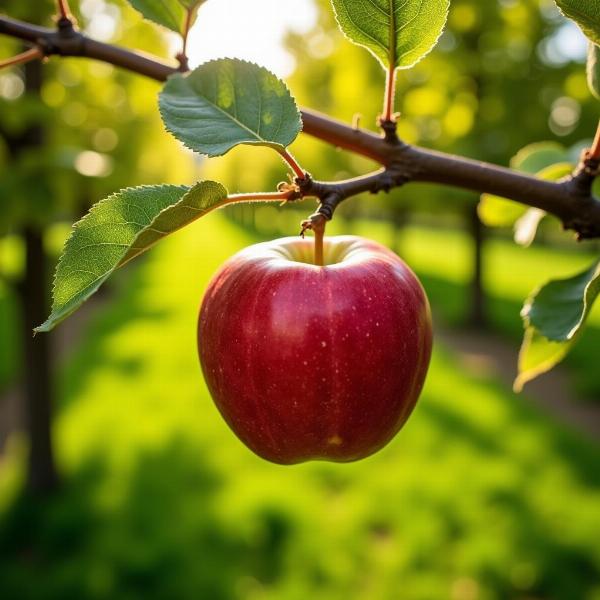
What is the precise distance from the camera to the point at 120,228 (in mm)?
517

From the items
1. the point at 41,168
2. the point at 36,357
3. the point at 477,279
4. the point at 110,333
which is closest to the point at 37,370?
the point at 36,357

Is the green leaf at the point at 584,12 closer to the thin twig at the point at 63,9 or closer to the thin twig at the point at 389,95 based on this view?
the thin twig at the point at 389,95

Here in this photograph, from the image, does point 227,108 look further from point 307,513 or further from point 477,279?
point 477,279

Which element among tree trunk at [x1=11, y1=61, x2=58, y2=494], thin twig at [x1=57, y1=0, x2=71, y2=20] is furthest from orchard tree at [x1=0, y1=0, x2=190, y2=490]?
thin twig at [x1=57, y1=0, x2=71, y2=20]

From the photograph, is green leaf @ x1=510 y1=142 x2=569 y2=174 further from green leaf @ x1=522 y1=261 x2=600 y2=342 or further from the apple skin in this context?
the apple skin

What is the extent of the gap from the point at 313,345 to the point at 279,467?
434 centimetres

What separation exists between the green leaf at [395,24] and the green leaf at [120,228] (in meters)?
0.24

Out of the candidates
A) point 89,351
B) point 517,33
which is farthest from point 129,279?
point 517,33

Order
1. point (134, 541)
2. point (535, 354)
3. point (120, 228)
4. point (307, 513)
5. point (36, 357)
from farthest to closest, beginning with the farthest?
point (36, 357) → point (307, 513) → point (134, 541) → point (535, 354) → point (120, 228)

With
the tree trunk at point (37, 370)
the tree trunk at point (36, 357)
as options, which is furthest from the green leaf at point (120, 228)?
the tree trunk at point (37, 370)

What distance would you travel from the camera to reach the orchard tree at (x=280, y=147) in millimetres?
509

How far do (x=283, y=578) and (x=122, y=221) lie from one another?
10.9 feet

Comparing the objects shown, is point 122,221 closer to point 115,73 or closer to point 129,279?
point 115,73

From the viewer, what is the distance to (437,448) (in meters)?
5.00
